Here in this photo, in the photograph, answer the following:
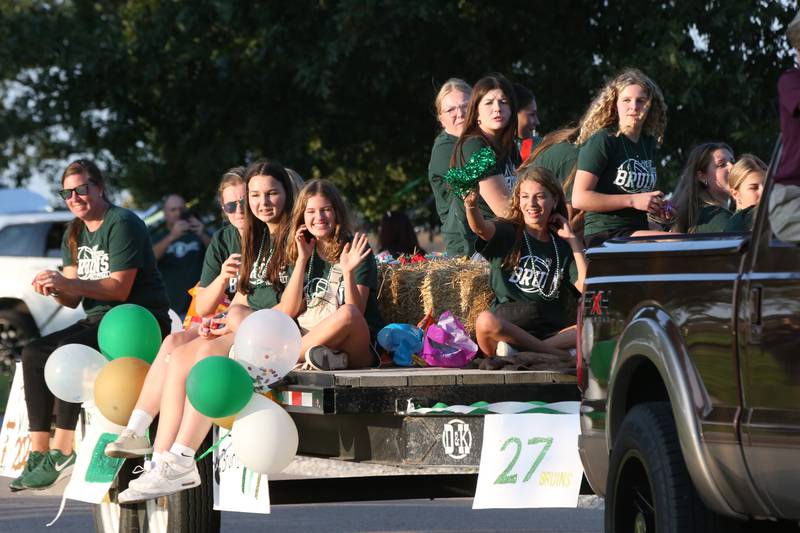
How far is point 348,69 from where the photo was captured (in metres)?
20.5

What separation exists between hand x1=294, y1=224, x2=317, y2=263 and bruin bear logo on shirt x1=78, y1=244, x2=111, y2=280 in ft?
5.06

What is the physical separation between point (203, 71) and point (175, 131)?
106cm

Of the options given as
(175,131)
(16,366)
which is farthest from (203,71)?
(16,366)

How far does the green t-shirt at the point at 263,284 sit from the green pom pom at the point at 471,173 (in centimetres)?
93

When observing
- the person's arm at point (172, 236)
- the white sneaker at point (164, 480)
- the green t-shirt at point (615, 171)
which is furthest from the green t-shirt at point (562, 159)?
the person's arm at point (172, 236)

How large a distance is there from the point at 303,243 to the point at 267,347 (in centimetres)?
113

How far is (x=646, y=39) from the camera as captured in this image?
1928 cm

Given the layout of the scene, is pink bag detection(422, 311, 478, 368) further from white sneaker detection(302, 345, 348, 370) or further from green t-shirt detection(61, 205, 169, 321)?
green t-shirt detection(61, 205, 169, 321)

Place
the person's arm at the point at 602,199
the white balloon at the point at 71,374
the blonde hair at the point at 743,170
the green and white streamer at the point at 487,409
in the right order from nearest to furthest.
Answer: the green and white streamer at the point at 487,409
the white balloon at the point at 71,374
the person's arm at the point at 602,199
the blonde hair at the point at 743,170

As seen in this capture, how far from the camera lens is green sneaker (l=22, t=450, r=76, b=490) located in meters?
7.97

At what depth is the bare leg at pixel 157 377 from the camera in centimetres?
737

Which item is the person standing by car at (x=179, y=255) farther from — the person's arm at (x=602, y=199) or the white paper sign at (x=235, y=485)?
the white paper sign at (x=235, y=485)

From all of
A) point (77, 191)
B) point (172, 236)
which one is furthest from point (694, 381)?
point (172, 236)

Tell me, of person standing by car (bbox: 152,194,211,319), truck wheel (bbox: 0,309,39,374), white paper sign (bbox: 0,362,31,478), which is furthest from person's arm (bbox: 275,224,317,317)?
truck wheel (bbox: 0,309,39,374)
